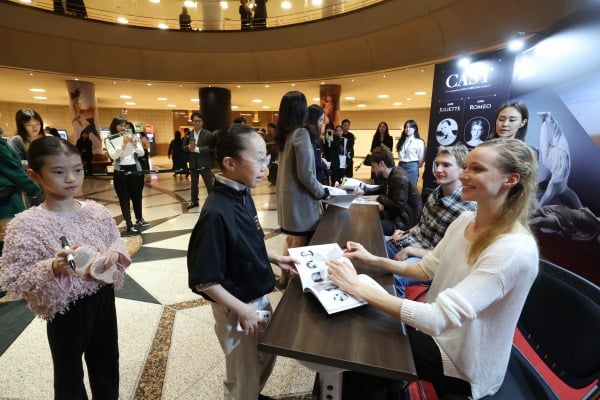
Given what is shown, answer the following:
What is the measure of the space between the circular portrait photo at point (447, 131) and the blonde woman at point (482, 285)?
13.1ft

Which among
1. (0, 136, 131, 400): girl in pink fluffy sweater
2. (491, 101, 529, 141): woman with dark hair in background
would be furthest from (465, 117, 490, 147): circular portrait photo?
(0, 136, 131, 400): girl in pink fluffy sweater

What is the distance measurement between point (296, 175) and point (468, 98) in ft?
11.8

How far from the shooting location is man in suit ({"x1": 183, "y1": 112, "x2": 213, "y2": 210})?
5188 mm

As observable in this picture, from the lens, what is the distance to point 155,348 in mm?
1963

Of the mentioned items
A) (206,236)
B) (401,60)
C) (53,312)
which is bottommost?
(53,312)

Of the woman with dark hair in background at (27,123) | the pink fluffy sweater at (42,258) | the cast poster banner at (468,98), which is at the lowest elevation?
the pink fluffy sweater at (42,258)

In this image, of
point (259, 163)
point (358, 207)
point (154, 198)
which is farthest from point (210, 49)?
point (259, 163)

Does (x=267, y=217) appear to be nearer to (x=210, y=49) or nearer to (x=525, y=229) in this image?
(x=525, y=229)

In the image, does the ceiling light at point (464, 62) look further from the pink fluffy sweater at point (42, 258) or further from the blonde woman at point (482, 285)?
the pink fluffy sweater at point (42, 258)

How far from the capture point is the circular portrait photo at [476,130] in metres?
4.20

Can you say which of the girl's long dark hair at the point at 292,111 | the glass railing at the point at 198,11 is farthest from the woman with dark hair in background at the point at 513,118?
the glass railing at the point at 198,11

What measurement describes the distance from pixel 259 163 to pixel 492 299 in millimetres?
935

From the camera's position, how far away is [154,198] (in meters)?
6.50

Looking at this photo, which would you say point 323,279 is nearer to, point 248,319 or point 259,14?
point 248,319
